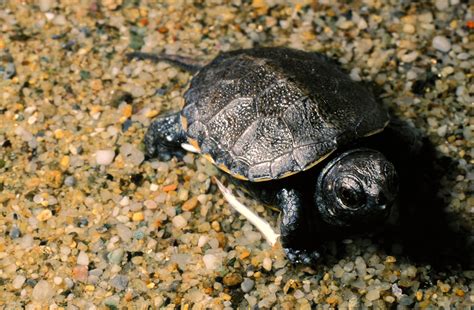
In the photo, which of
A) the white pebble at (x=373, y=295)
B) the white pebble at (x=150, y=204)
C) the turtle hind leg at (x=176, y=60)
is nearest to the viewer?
the white pebble at (x=373, y=295)

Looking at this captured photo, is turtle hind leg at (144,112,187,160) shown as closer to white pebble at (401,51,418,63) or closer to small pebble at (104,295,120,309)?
small pebble at (104,295,120,309)

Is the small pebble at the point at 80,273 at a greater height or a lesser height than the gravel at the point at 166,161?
lesser

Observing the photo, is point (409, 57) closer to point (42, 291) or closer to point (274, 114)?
point (274, 114)

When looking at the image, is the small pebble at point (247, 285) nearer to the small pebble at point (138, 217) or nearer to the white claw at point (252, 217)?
the white claw at point (252, 217)

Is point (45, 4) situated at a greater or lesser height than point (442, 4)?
lesser

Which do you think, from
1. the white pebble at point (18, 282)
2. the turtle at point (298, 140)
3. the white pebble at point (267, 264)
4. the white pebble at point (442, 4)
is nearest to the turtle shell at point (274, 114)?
the turtle at point (298, 140)

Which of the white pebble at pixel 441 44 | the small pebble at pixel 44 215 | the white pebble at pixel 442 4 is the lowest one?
the small pebble at pixel 44 215

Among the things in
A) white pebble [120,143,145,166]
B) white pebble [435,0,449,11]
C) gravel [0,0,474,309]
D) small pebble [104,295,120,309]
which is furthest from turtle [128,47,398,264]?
white pebble [435,0,449,11]

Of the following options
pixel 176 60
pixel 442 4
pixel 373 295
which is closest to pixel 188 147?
pixel 176 60
